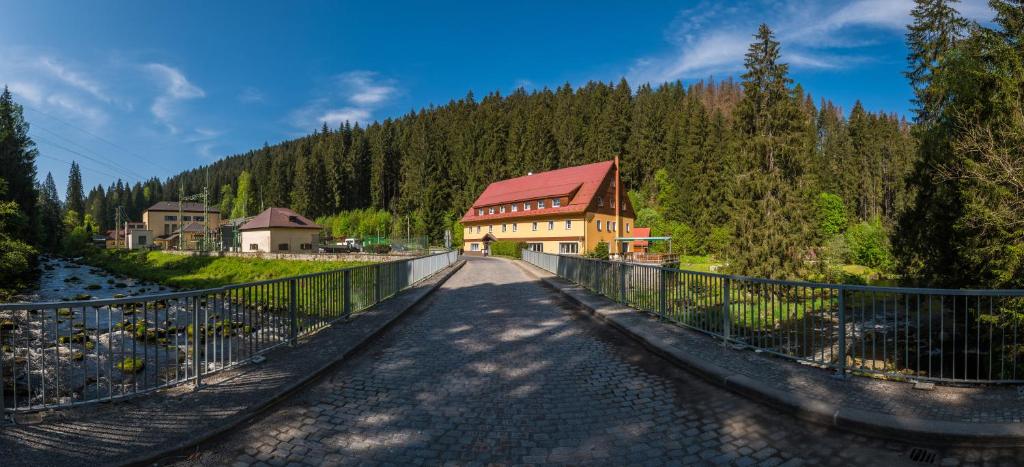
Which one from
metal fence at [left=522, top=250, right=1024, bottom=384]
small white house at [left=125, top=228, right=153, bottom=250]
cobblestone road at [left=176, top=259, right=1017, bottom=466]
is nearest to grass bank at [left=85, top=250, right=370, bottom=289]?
metal fence at [left=522, top=250, right=1024, bottom=384]

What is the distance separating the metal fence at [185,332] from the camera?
4.42 m

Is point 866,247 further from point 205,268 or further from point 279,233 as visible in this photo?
point 205,268

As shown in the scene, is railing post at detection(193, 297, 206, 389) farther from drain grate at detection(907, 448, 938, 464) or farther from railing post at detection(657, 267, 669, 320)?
railing post at detection(657, 267, 669, 320)

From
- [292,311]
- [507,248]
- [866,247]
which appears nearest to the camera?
→ [292,311]

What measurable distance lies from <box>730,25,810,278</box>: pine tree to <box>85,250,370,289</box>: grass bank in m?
27.7

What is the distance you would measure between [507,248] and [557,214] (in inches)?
277

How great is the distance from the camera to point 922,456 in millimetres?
3430

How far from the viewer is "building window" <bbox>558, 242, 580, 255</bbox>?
49.3 meters

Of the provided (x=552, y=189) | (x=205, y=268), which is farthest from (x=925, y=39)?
(x=205, y=268)

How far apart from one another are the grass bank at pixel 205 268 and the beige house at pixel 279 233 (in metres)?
7.33

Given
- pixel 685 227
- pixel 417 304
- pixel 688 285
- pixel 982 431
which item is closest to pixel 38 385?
pixel 417 304

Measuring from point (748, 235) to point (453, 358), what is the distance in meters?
22.6

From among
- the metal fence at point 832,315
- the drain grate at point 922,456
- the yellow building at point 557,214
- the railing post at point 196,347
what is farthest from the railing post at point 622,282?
the yellow building at point 557,214

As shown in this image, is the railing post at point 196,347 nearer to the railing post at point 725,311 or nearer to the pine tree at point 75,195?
the railing post at point 725,311
